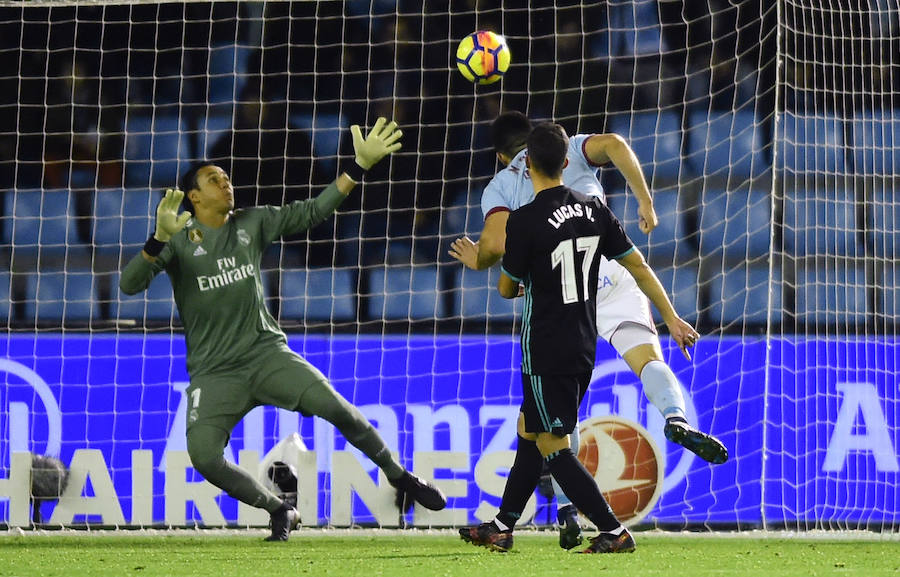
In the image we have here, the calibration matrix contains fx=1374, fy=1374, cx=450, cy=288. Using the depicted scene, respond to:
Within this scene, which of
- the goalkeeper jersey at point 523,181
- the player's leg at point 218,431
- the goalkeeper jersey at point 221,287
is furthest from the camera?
the goalkeeper jersey at point 221,287

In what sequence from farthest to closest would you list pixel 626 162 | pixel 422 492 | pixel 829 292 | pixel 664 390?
pixel 829 292 → pixel 422 492 → pixel 626 162 → pixel 664 390

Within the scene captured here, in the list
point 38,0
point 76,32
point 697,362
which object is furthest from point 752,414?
point 76,32

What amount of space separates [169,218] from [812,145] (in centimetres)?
479

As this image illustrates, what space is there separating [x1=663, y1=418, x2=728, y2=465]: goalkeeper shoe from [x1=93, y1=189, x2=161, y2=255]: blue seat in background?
19.3 feet

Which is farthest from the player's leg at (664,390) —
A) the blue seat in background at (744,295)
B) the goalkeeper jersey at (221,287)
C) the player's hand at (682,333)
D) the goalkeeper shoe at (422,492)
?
the blue seat in background at (744,295)

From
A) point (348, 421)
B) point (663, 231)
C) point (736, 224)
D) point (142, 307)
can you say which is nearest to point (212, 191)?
point (348, 421)

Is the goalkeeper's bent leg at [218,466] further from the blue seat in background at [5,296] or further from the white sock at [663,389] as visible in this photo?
the blue seat in background at [5,296]

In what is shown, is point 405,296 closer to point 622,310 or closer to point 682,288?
point 682,288

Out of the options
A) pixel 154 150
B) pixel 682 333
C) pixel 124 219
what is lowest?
pixel 682 333

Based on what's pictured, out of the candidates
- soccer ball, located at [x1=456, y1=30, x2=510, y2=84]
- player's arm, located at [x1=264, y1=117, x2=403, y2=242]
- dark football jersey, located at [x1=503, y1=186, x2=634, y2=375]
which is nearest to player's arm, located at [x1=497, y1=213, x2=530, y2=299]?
dark football jersey, located at [x1=503, y1=186, x2=634, y2=375]

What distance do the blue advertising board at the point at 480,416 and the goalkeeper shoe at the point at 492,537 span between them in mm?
2310

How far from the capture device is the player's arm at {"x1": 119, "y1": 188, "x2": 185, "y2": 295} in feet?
17.6

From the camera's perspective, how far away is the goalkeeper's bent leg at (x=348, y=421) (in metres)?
5.51

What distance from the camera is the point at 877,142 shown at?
29.0 ft
